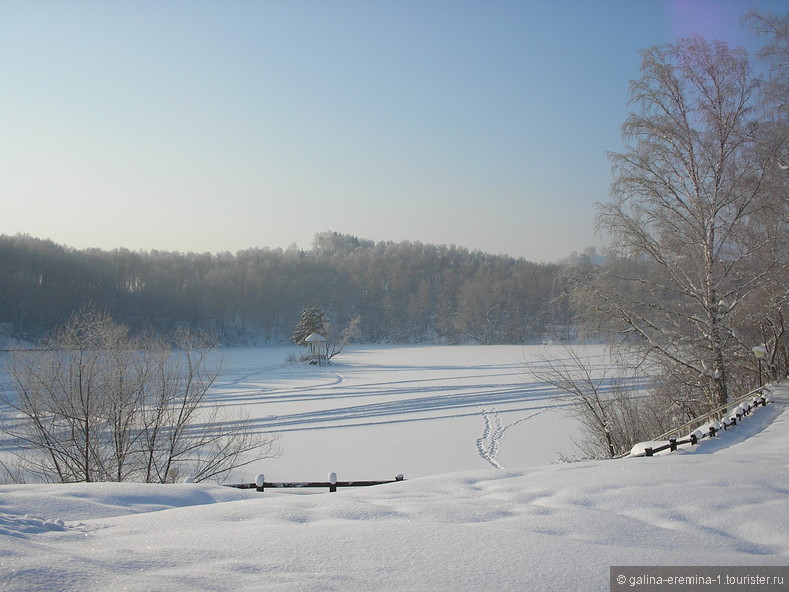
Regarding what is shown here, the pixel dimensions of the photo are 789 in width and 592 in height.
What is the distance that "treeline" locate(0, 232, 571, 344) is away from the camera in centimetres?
7425

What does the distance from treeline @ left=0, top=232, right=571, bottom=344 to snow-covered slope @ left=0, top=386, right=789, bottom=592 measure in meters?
65.0

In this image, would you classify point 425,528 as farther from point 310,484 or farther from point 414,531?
point 310,484

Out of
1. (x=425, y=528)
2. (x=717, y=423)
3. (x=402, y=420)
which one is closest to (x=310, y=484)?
(x=425, y=528)

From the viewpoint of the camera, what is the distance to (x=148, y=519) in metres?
4.51

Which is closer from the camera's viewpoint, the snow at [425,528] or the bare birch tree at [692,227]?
the snow at [425,528]

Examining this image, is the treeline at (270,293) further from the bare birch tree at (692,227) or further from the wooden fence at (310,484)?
the wooden fence at (310,484)

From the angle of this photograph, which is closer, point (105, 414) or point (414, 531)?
point (414, 531)

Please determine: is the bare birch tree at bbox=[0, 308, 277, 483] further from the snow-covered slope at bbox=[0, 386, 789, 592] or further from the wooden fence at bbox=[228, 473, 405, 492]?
the snow-covered slope at bbox=[0, 386, 789, 592]

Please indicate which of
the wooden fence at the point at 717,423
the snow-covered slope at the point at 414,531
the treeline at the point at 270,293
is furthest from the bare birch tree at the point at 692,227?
the treeline at the point at 270,293

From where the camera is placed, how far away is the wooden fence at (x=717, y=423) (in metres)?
8.25

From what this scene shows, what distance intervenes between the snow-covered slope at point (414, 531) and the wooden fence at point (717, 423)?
4.62ft

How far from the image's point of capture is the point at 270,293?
91.7 m

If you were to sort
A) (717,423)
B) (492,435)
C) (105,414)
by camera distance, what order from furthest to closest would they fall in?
(492,435), (105,414), (717,423)

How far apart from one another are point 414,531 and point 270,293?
90048 mm
